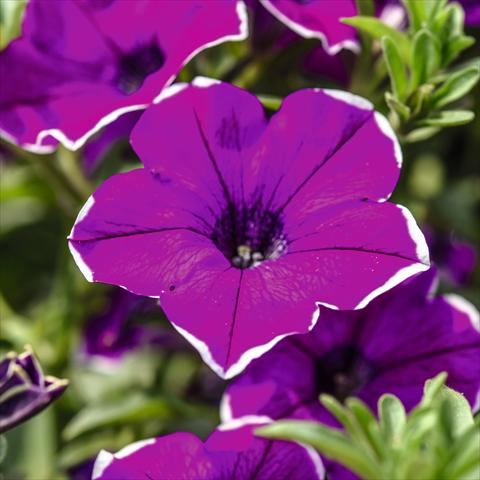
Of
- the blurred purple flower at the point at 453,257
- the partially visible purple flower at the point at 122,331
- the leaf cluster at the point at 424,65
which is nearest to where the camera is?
the leaf cluster at the point at 424,65

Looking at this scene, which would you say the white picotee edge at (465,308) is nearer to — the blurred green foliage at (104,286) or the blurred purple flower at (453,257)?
the blurred green foliage at (104,286)

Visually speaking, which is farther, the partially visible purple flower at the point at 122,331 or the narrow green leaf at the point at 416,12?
the partially visible purple flower at the point at 122,331

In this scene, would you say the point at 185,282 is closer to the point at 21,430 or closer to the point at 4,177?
the point at 21,430

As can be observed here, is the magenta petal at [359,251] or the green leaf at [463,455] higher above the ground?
the magenta petal at [359,251]

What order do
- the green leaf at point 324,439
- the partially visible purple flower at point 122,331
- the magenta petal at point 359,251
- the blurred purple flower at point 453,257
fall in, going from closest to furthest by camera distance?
the green leaf at point 324,439, the magenta petal at point 359,251, the partially visible purple flower at point 122,331, the blurred purple flower at point 453,257

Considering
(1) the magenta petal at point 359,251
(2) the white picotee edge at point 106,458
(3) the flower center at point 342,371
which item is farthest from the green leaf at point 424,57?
(2) the white picotee edge at point 106,458

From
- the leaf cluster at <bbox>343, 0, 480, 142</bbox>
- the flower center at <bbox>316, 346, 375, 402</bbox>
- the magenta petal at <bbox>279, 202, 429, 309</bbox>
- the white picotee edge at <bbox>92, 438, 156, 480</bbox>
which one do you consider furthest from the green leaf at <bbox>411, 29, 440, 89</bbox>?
the white picotee edge at <bbox>92, 438, 156, 480</bbox>

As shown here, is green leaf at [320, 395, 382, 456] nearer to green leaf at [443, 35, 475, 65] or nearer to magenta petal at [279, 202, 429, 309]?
magenta petal at [279, 202, 429, 309]

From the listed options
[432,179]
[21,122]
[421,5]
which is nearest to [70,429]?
[21,122]

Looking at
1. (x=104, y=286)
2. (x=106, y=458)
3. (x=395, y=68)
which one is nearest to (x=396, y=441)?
(x=106, y=458)
